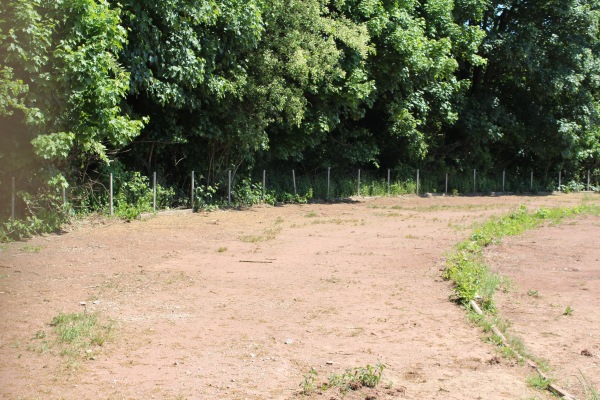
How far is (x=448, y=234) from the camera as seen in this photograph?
691 inches

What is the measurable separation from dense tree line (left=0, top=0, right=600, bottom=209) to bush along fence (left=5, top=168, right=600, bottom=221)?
1.96 feet

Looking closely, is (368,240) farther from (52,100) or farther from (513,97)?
(513,97)

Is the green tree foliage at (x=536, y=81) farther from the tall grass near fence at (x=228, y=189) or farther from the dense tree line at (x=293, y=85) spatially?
the tall grass near fence at (x=228, y=189)

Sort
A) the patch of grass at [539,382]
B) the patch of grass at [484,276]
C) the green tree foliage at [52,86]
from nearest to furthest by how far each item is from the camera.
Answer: the patch of grass at [539,382]
the patch of grass at [484,276]
the green tree foliage at [52,86]

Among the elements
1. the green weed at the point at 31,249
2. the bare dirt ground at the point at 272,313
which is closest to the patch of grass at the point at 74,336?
the bare dirt ground at the point at 272,313

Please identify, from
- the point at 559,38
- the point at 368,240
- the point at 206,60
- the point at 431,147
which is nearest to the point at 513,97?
the point at 559,38

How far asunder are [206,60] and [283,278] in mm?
11292

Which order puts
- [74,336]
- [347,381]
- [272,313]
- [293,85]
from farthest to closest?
[293,85], [272,313], [74,336], [347,381]

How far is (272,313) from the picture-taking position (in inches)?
356

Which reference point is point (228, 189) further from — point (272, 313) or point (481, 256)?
point (272, 313)

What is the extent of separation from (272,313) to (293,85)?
645 inches

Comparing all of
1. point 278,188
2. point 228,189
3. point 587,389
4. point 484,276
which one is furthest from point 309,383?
point 278,188

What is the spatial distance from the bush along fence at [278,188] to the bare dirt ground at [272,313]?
1776 mm

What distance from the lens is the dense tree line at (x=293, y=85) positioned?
14984 mm
